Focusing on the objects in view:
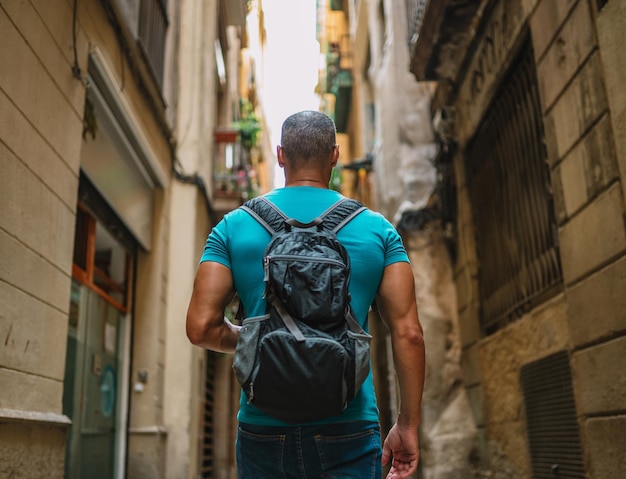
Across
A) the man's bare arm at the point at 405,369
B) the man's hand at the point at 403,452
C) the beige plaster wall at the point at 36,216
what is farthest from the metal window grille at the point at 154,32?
the man's hand at the point at 403,452

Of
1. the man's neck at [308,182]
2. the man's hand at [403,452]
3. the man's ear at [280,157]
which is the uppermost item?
the man's ear at [280,157]

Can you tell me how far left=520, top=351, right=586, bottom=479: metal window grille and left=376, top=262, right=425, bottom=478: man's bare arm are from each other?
3230 mm

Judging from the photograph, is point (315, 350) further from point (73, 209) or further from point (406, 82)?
point (406, 82)

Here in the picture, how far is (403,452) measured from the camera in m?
2.18

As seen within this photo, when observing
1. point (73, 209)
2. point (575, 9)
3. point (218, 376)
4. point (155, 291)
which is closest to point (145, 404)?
point (155, 291)

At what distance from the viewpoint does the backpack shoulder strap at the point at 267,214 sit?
7.28ft

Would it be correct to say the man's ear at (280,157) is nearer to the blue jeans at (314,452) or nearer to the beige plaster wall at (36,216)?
the blue jeans at (314,452)

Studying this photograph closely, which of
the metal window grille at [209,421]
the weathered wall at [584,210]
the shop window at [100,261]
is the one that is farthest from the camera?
the metal window grille at [209,421]

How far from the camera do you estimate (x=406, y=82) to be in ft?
33.5

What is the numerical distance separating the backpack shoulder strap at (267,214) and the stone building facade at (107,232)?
7.41 ft

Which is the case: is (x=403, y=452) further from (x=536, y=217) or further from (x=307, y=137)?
(x=536, y=217)

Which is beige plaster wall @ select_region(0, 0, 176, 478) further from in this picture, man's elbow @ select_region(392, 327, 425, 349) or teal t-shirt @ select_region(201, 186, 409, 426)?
man's elbow @ select_region(392, 327, 425, 349)

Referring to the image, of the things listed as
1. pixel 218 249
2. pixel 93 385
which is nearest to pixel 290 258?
pixel 218 249

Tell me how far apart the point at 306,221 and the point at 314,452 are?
72 cm
